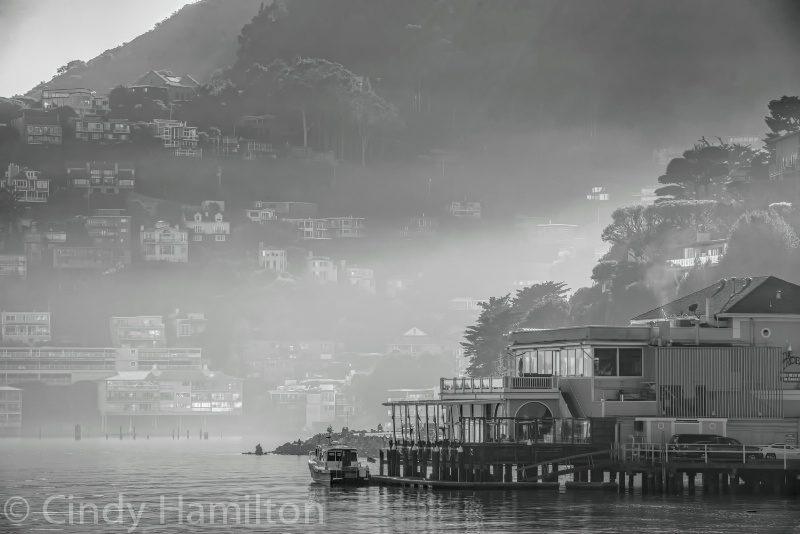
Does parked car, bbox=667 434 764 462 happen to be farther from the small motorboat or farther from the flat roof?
the small motorboat

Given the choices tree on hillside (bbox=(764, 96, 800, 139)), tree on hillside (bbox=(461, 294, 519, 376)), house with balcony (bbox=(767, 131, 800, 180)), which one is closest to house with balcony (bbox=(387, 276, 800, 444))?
tree on hillside (bbox=(461, 294, 519, 376))

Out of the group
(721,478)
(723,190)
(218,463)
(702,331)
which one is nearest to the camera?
(721,478)

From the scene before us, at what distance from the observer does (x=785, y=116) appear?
6048 inches

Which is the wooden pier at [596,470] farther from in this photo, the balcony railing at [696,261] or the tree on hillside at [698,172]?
the tree on hillside at [698,172]

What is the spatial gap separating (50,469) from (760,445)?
62.8m

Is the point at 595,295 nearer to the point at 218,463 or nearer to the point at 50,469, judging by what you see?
the point at 218,463

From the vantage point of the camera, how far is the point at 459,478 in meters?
70.2

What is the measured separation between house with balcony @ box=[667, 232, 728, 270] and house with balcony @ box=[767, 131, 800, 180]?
10.2 m

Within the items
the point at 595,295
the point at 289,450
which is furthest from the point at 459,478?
the point at 595,295

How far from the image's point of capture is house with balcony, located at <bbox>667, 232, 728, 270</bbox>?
135m

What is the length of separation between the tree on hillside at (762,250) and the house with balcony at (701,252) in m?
3.17

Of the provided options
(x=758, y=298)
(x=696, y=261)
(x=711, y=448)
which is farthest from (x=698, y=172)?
(x=711, y=448)

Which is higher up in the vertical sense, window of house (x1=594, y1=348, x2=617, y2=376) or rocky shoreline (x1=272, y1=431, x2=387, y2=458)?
window of house (x1=594, y1=348, x2=617, y2=376)

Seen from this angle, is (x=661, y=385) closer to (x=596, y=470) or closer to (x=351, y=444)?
(x=596, y=470)
